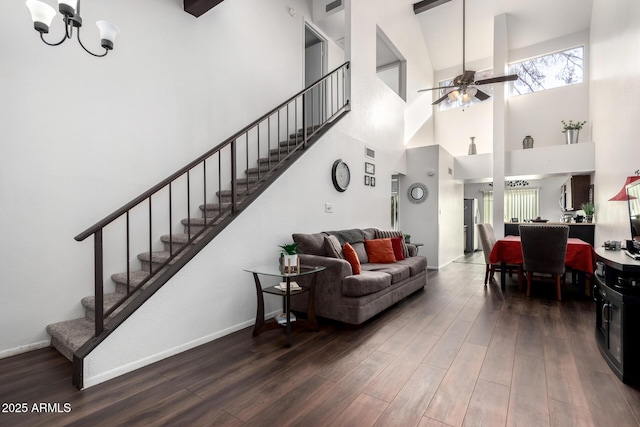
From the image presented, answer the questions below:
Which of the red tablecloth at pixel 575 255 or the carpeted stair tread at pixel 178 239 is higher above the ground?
the carpeted stair tread at pixel 178 239

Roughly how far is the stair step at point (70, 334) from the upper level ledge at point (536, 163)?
788 cm

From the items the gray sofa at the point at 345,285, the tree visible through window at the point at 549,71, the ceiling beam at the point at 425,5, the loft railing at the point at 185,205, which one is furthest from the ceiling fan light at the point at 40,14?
the tree visible through window at the point at 549,71

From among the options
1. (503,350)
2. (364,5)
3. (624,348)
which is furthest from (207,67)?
(624,348)

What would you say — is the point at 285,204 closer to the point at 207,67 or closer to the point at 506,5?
the point at 207,67

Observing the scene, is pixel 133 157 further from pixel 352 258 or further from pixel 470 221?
pixel 470 221

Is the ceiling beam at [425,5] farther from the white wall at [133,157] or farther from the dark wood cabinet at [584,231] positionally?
the dark wood cabinet at [584,231]

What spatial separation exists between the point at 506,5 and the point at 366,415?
8.84 metres

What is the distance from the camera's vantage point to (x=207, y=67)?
3.98 meters

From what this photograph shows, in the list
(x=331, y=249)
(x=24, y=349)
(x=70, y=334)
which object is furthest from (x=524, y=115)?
(x=24, y=349)

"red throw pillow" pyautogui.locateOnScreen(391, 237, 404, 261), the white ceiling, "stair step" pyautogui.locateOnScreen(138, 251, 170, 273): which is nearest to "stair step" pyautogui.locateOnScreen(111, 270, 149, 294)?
"stair step" pyautogui.locateOnScreen(138, 251, 170, 273)

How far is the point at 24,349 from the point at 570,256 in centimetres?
623

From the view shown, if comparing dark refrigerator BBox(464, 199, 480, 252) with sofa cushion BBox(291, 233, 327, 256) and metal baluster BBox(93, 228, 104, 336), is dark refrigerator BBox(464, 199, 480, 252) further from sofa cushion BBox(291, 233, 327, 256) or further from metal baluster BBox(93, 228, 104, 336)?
metal baluster BBox(93, 228, 104, 336)

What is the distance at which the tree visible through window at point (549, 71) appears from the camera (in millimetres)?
7395

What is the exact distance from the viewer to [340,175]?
15.8 feet
